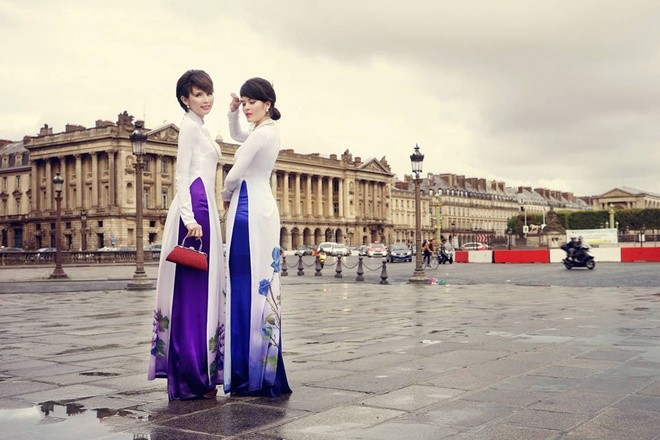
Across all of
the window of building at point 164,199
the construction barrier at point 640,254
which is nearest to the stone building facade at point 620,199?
the window of building at point 164,199

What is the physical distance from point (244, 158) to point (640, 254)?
163 ft

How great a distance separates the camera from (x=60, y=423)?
4.80 metres

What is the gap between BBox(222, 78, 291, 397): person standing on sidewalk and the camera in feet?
18.4

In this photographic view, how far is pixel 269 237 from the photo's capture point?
5.72 m

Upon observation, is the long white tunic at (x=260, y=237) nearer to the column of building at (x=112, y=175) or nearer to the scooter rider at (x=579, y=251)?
the scooter rider at (x=579, y=251)

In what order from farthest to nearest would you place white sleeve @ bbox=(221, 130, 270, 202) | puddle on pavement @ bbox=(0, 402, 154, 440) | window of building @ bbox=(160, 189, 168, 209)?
window of building @ bbox=(160, 189, 168, 209) → white sleeve @ bbox=(221, 130, 270, 202) → puddle on pavement @ bbox=(0, 402, 154, 440)

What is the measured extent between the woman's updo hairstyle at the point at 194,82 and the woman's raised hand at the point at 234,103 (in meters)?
0.28

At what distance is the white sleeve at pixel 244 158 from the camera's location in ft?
18.7

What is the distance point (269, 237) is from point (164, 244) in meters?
0.79

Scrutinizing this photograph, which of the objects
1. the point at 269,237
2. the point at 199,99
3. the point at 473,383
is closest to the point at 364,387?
the point at 473,383

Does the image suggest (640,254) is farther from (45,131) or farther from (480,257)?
(45,131)

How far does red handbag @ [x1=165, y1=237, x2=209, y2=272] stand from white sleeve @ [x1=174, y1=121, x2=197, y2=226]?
0.20m

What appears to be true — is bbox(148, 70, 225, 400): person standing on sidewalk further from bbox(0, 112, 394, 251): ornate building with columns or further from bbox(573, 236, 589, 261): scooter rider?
bbox(0, 112, 394, 251): ornate building with columns

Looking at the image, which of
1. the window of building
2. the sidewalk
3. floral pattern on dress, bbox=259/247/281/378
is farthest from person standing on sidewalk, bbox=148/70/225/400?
the window of building
